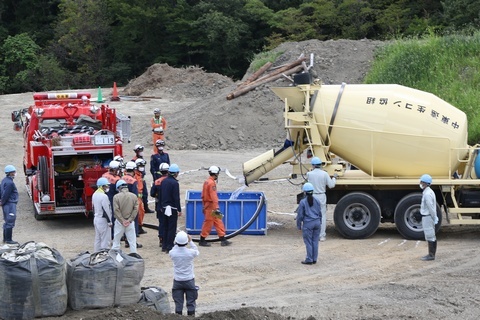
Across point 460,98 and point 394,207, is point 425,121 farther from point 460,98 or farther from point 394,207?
point 460,98

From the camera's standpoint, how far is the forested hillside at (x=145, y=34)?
51.5 meters

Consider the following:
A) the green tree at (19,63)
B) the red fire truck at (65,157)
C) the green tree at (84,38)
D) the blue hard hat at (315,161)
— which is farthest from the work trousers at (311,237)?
the green tree at (84,38)

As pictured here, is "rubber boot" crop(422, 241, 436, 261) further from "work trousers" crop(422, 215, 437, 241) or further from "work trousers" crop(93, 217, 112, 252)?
"work trousers" crop(93, 217, 112, 252)

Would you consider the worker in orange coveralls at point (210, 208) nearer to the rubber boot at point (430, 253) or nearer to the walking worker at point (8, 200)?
the walking worker at point (8, 200)

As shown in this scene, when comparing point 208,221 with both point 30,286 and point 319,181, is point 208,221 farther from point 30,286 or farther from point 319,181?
point 30,286

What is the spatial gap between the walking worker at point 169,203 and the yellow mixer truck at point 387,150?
10.0 ft

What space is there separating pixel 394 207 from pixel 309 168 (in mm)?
1982

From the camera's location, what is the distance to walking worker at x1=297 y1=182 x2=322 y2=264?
15789 mm

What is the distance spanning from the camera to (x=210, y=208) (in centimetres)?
1727

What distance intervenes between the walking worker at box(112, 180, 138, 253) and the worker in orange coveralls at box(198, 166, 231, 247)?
69.5 inches

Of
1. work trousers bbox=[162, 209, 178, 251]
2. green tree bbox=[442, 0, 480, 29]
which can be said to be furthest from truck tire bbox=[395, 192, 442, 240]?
green tree bbox=[442, 0, 480, 29]

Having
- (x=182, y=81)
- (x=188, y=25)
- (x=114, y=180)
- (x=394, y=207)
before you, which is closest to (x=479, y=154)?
(x=394, y=207)

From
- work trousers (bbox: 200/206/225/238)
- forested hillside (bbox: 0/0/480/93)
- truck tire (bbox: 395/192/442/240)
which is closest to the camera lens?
work trousers (bbox: 200/206/225/238)

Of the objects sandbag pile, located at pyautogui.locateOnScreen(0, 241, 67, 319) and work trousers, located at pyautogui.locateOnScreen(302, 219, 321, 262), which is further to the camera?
work trousers, located at pyautogui.locateOnScreen(302, 219, 321, 262)
